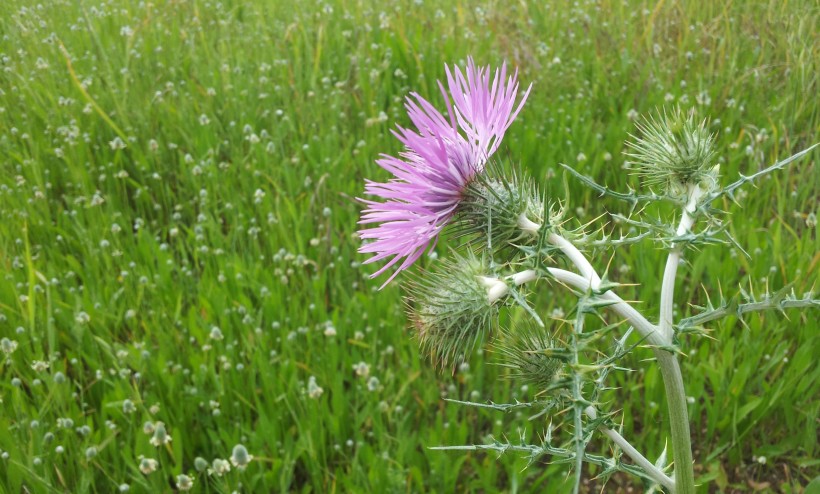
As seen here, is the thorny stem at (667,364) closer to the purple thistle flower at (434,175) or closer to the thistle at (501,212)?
the thistle at (501,212)

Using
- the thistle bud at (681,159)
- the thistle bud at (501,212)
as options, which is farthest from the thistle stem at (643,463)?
the thistle bud at (681,159)

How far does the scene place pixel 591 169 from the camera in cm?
323

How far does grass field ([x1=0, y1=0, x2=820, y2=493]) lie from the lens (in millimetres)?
2234

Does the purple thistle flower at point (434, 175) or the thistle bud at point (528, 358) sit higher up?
the purple thistle flower at point (434, 175)

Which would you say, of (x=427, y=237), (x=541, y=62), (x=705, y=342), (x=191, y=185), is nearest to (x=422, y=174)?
(x=427, y=237)

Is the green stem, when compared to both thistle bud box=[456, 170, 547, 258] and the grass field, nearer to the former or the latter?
thistle bud box=[456, 170, 547, 258]

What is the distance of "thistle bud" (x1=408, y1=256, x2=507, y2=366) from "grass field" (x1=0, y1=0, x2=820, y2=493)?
11.9 inches

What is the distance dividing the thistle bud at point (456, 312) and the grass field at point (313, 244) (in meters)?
0.30

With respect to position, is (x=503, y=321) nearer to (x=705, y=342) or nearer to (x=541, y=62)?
(x=705, y=342)

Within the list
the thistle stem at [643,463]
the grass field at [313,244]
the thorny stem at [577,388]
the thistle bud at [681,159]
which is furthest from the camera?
the grass field at [313,244]

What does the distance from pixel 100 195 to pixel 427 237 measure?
2712mm

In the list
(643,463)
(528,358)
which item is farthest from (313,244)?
(643,463)

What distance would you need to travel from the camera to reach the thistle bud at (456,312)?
119cm

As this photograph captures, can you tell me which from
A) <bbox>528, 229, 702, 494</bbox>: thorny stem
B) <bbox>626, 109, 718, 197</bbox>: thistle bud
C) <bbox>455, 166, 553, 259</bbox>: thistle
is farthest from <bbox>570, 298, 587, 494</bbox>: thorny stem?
<bbox>626, 109, 718, 197</bbox>: thistle bud
